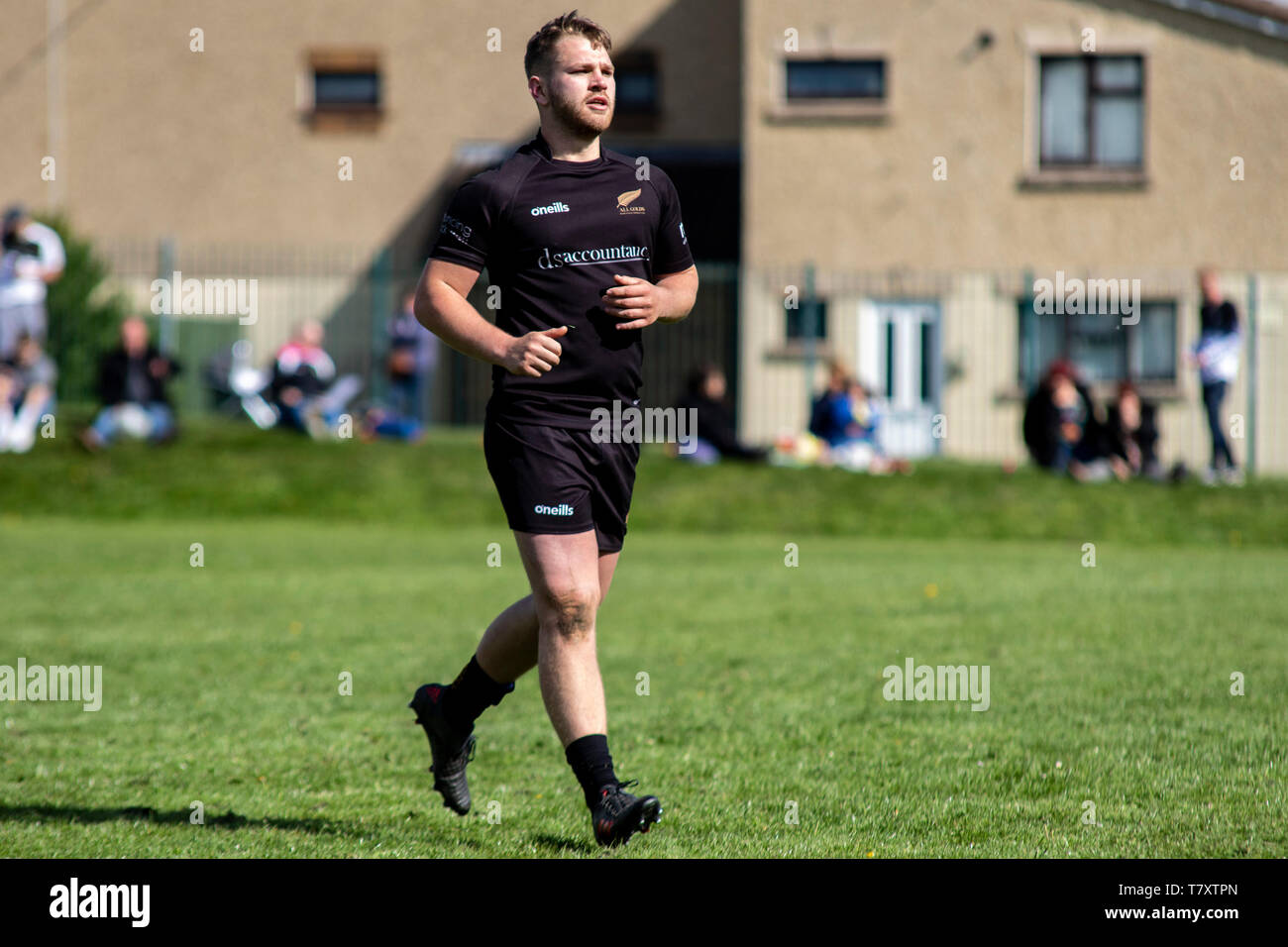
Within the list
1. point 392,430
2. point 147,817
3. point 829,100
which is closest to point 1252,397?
point 829,100

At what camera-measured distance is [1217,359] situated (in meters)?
18.6

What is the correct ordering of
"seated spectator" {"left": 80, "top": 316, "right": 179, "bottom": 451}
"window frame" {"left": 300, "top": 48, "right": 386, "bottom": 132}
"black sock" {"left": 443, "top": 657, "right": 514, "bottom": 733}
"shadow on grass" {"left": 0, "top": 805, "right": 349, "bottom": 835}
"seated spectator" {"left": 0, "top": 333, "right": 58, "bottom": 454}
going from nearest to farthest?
"shadow on grass" {"left": 0, "top": 805, "right": 349, "bottom": 835}
"black sock" {"left": 443, "top": 657, "right": 514, "bottom": 733}
"seated spectator" {"left": 0, "top": 333, "right": 58, "bottom": 454}
"seated spectator" {"left": 80, "top": 316, "right": 179, "bottom": 451}
"window frame" {"left": 300, "top": 48, "right": 386, "bottom": 132}

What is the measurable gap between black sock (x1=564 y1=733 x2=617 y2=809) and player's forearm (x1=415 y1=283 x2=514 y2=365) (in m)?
1.10

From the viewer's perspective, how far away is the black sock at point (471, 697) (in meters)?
4.99

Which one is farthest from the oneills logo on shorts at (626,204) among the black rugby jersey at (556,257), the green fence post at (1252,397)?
the green fence post at (1252,397)

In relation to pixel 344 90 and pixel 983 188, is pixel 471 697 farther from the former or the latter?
pixel 344 90

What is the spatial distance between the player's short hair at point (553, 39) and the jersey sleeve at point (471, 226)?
1.19 feet

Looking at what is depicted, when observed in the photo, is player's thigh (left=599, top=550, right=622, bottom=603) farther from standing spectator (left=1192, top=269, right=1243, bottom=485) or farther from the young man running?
standing spectator (left=1192, top=269, right=1243, bottom=485)

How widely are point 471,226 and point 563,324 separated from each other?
0.37m

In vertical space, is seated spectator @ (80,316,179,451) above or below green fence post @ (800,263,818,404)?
below

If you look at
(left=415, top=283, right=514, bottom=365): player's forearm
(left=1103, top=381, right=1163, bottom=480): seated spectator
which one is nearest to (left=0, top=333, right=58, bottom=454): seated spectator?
(left=1103, top=381, right=1163, bottom=480): seated spectator

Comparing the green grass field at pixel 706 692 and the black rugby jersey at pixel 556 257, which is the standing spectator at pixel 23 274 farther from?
the black rugby jersey at pixel 556 257

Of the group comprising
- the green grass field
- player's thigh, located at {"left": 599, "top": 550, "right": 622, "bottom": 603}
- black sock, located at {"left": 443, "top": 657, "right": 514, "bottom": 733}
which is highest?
player's thigh, located at {"left": 599, "top": 550, "right": 622, "bottom": 603}

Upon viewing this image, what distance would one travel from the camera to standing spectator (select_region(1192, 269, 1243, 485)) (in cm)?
1830
